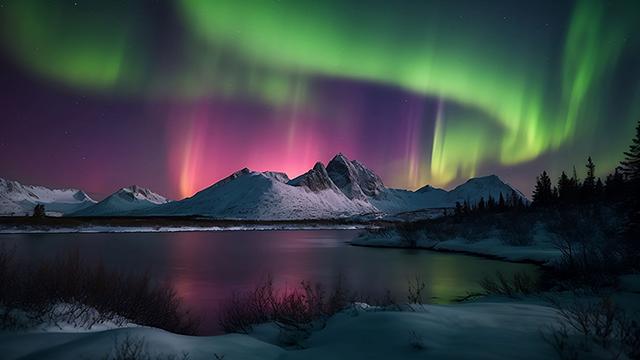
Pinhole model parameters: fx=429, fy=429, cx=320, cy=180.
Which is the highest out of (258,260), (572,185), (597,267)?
(572,185)

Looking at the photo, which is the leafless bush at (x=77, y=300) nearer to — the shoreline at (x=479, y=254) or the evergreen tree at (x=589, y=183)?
the shoreline at (x=479, y=254)

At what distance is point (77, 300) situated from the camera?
44.4ft

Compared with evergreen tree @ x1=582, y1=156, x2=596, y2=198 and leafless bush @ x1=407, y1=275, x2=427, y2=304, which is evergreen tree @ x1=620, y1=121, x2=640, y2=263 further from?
evergreen tree @ x1=582, y1=156, x2=596, y2=198

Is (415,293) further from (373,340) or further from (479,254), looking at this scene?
(479,254)

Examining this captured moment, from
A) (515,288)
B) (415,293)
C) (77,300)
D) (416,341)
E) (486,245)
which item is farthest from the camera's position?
(486,245)

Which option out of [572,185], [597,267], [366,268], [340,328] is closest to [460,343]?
[340,328]

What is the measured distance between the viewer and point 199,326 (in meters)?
19.2

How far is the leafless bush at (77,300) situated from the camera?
11.9 metres

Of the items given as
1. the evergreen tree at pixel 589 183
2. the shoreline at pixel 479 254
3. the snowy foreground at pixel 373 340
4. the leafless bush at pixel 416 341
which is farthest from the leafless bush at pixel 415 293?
the evergreen tree at pixel 589 183

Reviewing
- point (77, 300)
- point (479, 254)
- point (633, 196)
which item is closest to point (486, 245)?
point (479, 254)

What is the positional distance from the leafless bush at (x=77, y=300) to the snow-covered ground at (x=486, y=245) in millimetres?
36916

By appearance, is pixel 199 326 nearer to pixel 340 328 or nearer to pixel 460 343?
pixel 340 328

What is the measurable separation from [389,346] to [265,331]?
17.6 ft

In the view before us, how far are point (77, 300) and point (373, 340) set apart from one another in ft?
32.1
